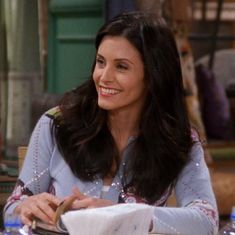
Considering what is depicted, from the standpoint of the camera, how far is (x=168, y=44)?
2.27m

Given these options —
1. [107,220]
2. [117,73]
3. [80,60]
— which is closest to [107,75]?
[117,73]

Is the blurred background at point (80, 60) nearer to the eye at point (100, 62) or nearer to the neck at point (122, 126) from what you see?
the neck at point (122, 126)

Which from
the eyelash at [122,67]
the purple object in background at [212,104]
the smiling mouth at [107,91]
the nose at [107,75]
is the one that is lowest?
the purple object in background at [212,104]

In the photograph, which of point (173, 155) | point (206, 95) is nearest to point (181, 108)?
point (173, 155)

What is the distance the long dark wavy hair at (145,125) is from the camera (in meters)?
2.26

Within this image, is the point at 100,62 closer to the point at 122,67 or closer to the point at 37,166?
the point at 122,67

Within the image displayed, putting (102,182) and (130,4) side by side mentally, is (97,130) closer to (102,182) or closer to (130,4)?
(102,182)

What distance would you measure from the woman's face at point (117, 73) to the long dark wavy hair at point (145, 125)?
0.08ft

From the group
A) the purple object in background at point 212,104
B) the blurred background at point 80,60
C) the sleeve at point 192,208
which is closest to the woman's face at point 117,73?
the sleeve at point 192,208

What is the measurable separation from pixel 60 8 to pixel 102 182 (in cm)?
293

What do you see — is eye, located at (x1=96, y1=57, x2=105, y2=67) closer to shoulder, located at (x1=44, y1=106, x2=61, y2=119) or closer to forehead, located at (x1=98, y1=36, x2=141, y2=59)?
forehead, located at (x1=98, y1=36, x2=141, y2=59)

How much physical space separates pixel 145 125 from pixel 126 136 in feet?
0.24

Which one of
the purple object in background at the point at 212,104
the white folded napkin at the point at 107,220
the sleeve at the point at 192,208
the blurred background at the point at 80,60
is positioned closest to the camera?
the white folded napkin at the point at 107,220

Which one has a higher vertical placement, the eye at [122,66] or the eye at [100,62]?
the eye at [100,62]
